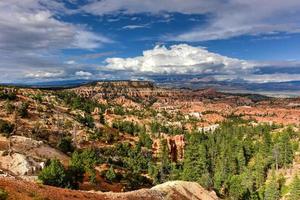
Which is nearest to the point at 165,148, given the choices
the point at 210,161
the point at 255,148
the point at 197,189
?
the point at 210,161

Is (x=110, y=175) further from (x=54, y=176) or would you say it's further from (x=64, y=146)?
(x=54, y=176)

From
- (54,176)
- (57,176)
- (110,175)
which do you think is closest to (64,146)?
(110,175)

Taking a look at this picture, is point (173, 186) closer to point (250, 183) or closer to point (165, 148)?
point (250, 183)

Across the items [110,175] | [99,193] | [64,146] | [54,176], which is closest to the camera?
[99,193]

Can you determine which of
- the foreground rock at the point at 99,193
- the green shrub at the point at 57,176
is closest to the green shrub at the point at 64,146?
the green shrub at the point at 57,176

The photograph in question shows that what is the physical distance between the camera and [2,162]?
9912 centimetres

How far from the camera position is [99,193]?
200 feet

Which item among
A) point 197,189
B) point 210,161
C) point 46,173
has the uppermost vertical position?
point 46,173

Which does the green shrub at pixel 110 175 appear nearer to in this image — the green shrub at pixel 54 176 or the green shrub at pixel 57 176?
the green shrub at pixel 57 176

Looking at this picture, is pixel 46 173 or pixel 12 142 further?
pixel 12 142

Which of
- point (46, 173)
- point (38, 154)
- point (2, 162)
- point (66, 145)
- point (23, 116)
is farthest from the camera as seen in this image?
point (23, 116)

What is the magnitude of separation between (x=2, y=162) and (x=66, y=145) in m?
41.5

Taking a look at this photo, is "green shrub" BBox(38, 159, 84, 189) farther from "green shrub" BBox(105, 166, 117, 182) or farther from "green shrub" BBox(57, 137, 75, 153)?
"green shrub" BBox(57, 137, 75, 153)

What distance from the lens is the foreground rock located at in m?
44.9
